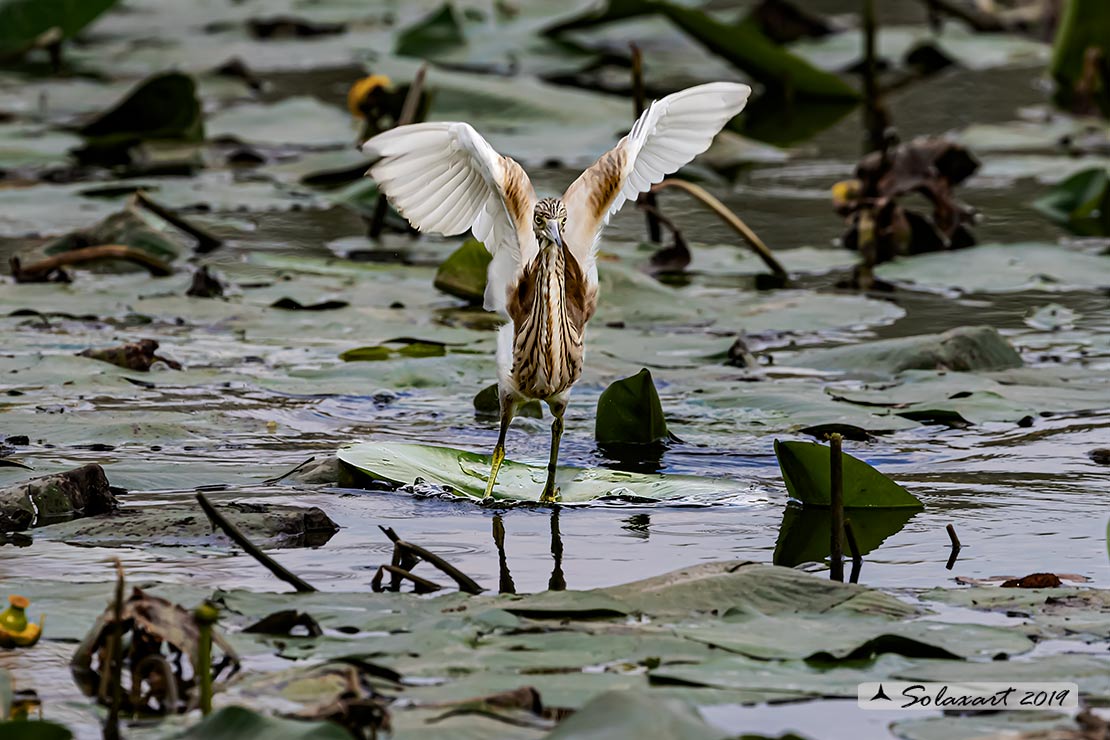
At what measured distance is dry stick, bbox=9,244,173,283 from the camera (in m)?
5.68

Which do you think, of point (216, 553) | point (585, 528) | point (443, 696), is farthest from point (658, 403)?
point (443, 696)

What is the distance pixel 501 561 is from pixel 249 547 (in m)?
0.84

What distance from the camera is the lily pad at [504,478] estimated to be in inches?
149

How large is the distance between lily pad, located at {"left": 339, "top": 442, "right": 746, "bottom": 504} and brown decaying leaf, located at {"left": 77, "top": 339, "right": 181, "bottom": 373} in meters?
1.20

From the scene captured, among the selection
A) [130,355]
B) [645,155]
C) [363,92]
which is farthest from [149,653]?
[363,92]

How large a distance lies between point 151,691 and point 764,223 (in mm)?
5238

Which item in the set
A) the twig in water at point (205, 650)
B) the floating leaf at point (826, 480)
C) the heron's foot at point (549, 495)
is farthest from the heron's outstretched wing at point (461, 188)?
the twig in water at point (205, 650)

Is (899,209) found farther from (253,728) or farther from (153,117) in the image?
(253,728)

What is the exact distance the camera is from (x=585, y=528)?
3.71 meters

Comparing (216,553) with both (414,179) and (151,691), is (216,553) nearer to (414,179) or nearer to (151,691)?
(151,691)

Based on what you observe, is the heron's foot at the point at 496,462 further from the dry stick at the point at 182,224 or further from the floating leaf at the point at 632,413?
the dry stick at the point at 182,224

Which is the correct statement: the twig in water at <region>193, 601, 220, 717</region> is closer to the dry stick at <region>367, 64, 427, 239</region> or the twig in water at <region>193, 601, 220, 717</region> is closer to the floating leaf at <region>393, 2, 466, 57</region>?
the dry stick at <region>367, 64, 427, 239</region>

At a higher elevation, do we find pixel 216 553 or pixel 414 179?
Result: pixel 414 179

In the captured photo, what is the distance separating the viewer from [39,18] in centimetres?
886
